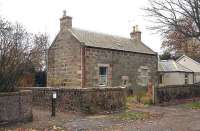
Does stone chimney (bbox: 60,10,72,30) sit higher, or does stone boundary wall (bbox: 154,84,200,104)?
stone chimney (bbox: 60,10,72,30)

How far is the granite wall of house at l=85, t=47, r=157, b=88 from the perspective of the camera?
26423 millimetres

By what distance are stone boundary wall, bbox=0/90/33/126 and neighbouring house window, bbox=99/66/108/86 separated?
13834 mm

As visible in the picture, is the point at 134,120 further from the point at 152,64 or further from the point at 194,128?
the point at 152,64

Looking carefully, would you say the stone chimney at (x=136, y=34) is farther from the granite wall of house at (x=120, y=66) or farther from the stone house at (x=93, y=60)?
the granite wall of house at (x=120, y=66)

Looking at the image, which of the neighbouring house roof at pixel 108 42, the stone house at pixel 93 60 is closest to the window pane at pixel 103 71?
the stone house at pixel 93 60

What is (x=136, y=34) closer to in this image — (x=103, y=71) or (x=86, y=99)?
(x=103, y=71)

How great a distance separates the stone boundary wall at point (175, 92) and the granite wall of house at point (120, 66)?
539 centimetres

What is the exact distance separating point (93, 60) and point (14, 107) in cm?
1382

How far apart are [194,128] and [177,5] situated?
16.8 meters

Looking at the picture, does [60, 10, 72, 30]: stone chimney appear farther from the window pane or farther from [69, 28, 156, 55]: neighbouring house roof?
the window pane

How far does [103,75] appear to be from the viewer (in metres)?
27.9

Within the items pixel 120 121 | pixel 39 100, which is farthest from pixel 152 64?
pixel 120 121

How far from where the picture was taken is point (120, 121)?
14.8m

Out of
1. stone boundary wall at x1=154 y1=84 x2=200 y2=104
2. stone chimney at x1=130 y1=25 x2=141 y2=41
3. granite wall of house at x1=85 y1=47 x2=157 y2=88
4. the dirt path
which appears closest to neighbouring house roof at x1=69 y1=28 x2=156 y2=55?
granite wall of house at x1=85 y1=47 x2=157 y2=88
